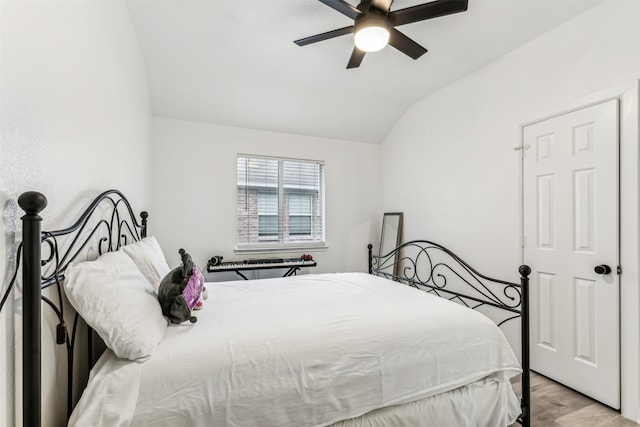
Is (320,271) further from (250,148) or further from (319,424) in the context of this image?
(319,424)

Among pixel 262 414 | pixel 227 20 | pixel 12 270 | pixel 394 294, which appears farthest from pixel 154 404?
pixel 227 20

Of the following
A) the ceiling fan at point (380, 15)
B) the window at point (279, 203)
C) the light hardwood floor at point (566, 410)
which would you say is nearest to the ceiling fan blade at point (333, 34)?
the ceiling fan at point (380, 15)

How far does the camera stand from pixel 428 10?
70.0 inches

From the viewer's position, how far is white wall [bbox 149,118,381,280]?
3523 millimetres

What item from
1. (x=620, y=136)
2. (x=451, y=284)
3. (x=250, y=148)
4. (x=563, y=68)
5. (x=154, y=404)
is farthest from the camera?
(x=250, y=148)

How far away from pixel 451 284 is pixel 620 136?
6.35 ft

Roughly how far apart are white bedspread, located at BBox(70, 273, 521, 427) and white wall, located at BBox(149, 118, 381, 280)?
2043mm

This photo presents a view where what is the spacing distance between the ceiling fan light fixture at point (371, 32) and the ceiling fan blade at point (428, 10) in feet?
0.31

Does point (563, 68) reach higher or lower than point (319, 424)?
higher

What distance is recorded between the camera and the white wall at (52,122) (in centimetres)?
82

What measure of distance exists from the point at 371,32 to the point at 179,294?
6.29 feet

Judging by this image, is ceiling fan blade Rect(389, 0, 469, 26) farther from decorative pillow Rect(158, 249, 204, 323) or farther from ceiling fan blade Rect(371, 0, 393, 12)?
decorative pillow Rect(158, 249, 204, 323)

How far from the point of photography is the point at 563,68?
7.49 feet

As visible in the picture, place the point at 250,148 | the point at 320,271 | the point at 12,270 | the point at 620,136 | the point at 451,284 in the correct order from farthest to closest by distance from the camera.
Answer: the point at 320,271
the point at 250,148
the point at 451,284
the point at 620,136
the point at 12,270
